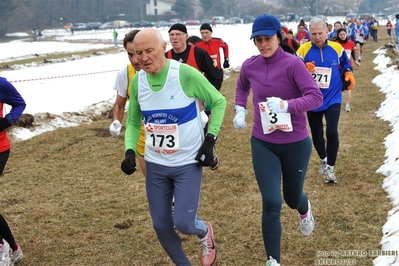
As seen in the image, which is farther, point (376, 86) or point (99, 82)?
point (99, 82)

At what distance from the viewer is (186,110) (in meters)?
3.92

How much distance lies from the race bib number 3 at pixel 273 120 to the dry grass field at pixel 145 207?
1266 millimetres

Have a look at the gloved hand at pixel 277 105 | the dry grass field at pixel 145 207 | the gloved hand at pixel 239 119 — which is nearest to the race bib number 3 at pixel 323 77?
the dry grass field at pixel 145 207

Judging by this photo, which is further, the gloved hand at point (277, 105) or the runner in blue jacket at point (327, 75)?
the runner in blue jacket at point (327, 75)

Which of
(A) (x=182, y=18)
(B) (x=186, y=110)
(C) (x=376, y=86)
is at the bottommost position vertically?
(A) (x=182, y=18)

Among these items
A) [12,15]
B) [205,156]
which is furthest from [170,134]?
[12,15]

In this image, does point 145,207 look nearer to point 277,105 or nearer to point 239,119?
point 239,119

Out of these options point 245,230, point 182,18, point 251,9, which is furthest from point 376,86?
point 251,9

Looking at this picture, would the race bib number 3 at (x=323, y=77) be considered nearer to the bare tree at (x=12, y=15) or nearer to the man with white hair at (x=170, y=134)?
the man with white hair at (x=170, y=134)

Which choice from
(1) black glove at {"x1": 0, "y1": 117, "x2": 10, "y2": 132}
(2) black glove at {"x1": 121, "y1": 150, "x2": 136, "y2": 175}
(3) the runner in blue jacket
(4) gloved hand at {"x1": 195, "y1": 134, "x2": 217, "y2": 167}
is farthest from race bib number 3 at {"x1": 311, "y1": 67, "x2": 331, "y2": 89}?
(1) black glove at {"x1": 0, "y1": 117, "x2": 10, "y2": 132}

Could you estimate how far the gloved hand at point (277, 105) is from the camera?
154 inches

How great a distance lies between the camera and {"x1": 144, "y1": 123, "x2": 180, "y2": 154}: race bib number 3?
390 centimetres

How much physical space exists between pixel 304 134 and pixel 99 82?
16.3 metres

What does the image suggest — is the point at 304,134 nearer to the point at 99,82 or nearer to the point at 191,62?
the point at 191,62
